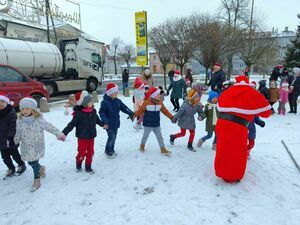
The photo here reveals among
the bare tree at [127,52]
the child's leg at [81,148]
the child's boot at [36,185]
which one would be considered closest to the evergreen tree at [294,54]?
the child's leg at [81,148]

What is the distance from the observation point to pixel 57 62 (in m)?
17.4

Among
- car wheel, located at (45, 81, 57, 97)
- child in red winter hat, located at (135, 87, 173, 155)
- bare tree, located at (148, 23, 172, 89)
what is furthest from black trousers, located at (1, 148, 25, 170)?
bare tree, located at (148, 23, 172, 89)

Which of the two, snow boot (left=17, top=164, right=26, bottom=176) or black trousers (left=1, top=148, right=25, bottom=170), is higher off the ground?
black trousers (left=1, top=148, right=25, bottom=170)

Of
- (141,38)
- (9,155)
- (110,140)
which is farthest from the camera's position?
(141,38)

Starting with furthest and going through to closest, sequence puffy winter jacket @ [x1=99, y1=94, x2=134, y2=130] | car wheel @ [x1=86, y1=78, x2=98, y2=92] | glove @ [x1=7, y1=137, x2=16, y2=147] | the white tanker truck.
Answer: car wheel @ [x1=86, y1=78, x2=98, y2=92] < the white tanker truck < puffy winter jacket @ [x1=99, y1=94, x2=134, y2=130] < glove @ [x1=7, y1=137, x2=16, y2=147]

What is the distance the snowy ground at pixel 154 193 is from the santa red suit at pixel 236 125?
31 centimetres

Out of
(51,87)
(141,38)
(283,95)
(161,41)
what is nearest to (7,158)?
(283,95)

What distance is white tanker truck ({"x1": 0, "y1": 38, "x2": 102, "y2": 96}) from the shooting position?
14576mm

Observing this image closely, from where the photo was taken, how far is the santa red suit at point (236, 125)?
4227mm

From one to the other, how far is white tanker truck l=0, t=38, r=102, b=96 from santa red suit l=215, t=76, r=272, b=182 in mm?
12743

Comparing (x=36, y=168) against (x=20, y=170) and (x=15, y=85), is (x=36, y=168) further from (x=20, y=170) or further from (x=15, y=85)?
(x=15, y=85)

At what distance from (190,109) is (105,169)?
2177mm

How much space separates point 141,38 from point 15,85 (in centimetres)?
708

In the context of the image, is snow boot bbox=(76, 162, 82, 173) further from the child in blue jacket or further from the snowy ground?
the child in blue jacket
